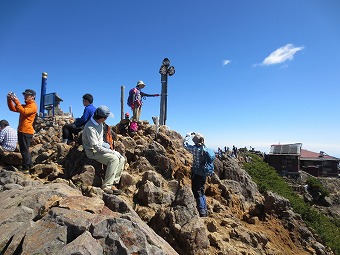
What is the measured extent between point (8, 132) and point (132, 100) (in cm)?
614

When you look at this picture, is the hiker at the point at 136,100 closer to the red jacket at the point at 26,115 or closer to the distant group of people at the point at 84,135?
the distant group of people at the point at 84,135

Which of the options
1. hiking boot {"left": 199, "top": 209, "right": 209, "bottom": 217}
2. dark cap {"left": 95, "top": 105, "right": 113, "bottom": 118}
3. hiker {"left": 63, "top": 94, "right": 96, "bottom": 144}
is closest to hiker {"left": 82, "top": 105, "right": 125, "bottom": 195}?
dark cap {"left": 95, "top": 105, "right": 113, "bottom": 118}

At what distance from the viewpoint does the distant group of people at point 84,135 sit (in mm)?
7654

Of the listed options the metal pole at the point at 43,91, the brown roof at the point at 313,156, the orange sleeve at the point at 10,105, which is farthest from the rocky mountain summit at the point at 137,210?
the brown roof at the point at 313,156

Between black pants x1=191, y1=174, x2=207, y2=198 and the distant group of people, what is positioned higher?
the distant group of people

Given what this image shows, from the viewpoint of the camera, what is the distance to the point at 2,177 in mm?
7848

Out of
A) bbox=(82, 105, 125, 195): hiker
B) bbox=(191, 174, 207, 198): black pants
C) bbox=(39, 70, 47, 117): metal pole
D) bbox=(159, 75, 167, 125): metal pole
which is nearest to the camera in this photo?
bbox=(82, 105, 125, 195): hiker

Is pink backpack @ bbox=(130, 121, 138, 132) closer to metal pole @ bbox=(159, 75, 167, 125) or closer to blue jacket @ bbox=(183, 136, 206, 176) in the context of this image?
metal pole @ bbox=(159, 75, 167, 125)

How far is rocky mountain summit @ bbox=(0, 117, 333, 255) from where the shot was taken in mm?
4109

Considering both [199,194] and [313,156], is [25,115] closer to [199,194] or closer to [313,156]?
[199,194]

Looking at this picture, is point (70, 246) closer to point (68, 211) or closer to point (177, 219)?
point (68, 211)

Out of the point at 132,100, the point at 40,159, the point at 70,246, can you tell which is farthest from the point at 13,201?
the point at 132,100

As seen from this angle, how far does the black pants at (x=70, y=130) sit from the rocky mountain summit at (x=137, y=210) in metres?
0.69

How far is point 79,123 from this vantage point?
10.8m
